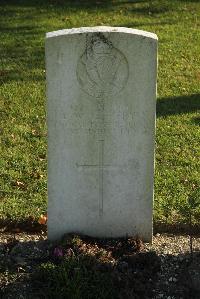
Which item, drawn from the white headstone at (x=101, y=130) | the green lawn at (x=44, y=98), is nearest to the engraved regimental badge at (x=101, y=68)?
the white headstone at (x=101, y=130)

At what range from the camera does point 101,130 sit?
16.0 feet

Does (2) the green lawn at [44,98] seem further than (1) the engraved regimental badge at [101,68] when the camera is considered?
Yes

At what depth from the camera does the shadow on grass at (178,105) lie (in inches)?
315

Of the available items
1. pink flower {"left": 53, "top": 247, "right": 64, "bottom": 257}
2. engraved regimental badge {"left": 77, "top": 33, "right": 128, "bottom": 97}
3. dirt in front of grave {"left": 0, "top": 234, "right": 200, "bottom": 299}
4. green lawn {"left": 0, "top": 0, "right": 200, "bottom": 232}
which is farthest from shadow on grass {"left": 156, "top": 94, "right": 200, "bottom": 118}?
pink flower {"left": 53, "top": 247, "right": 64, "bottom": 257}

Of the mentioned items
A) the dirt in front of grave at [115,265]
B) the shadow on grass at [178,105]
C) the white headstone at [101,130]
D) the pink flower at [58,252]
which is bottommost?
the dirt in front of grave at [115,265]

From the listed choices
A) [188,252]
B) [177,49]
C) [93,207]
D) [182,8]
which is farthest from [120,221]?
[182,8]

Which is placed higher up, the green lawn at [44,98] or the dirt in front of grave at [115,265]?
the green lawn at [44,98]

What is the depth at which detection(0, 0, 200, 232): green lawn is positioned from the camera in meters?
6.10

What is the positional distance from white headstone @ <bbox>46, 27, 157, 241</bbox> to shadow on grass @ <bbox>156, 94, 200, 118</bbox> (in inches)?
116

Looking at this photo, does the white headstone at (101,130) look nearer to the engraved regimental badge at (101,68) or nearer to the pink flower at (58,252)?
the engraved regimental badge at (101,68)

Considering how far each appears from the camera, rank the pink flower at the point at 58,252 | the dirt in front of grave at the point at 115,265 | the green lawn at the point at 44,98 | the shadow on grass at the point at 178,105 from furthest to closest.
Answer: the shadow on grass at the point at 178,105 < the green lawn at the point at 44,98 < the pink flower at the point at 58,252 < the dirt in front of grave at the point at 115,265

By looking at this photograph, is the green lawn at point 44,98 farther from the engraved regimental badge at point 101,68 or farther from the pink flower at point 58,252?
the engraved regimental badge at point 101,68

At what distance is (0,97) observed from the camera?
8.34m

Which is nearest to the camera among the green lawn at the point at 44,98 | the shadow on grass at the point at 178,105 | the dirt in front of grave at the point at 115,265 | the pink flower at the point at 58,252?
the dirt in front of grave at the point at 115,265
